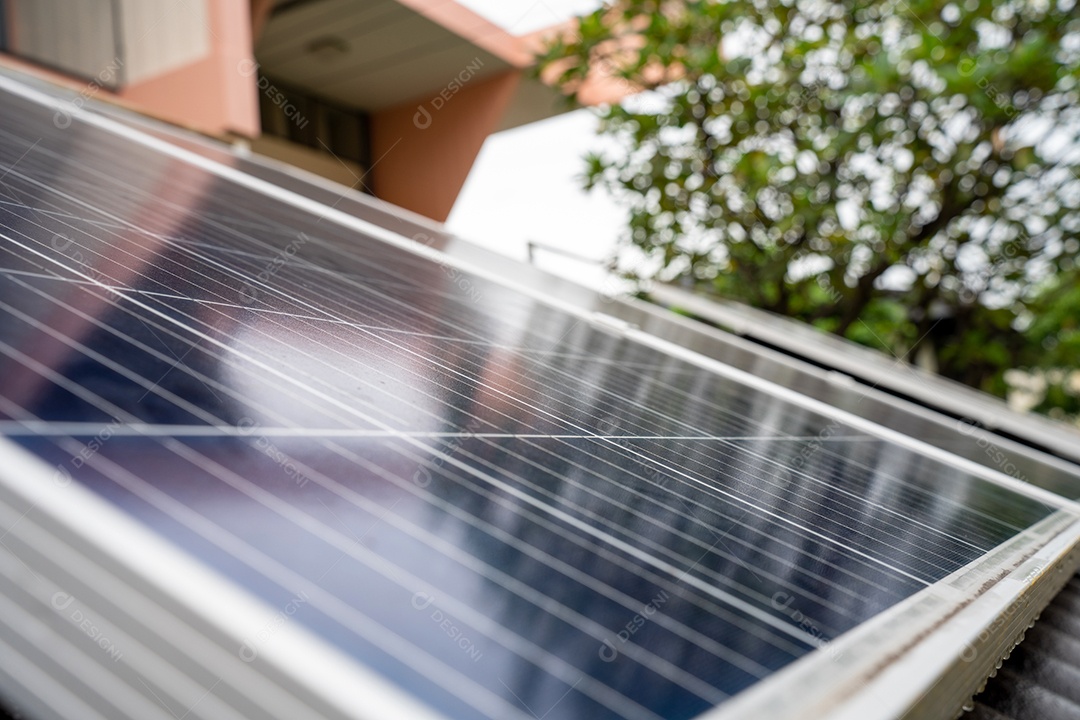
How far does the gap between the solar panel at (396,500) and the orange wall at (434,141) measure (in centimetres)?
1698

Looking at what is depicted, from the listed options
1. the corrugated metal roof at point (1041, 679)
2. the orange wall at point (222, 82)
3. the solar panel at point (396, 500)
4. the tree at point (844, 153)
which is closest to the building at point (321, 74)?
the orange wall at point (222, 82)

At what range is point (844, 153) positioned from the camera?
8.47m

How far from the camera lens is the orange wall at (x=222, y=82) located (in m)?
11.9

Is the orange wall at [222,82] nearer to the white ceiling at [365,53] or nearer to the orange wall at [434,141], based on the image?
the white ceiling at [365,53]

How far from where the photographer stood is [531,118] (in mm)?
20797

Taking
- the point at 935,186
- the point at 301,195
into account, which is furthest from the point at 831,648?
the point at 935,186

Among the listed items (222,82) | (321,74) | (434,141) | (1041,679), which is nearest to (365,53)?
(321,74)

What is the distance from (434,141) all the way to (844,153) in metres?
14.1

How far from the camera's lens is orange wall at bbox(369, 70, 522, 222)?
19641mm

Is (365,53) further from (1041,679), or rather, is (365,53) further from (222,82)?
(1041,679)

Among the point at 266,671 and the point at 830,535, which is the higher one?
the point at 830,535

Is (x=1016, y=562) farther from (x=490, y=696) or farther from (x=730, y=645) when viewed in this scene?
(x=490, y=696)

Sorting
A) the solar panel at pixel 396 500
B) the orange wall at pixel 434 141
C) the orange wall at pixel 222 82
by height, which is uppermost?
the orange wall at pixel 434 141

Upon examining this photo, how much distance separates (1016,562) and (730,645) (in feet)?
4.56
